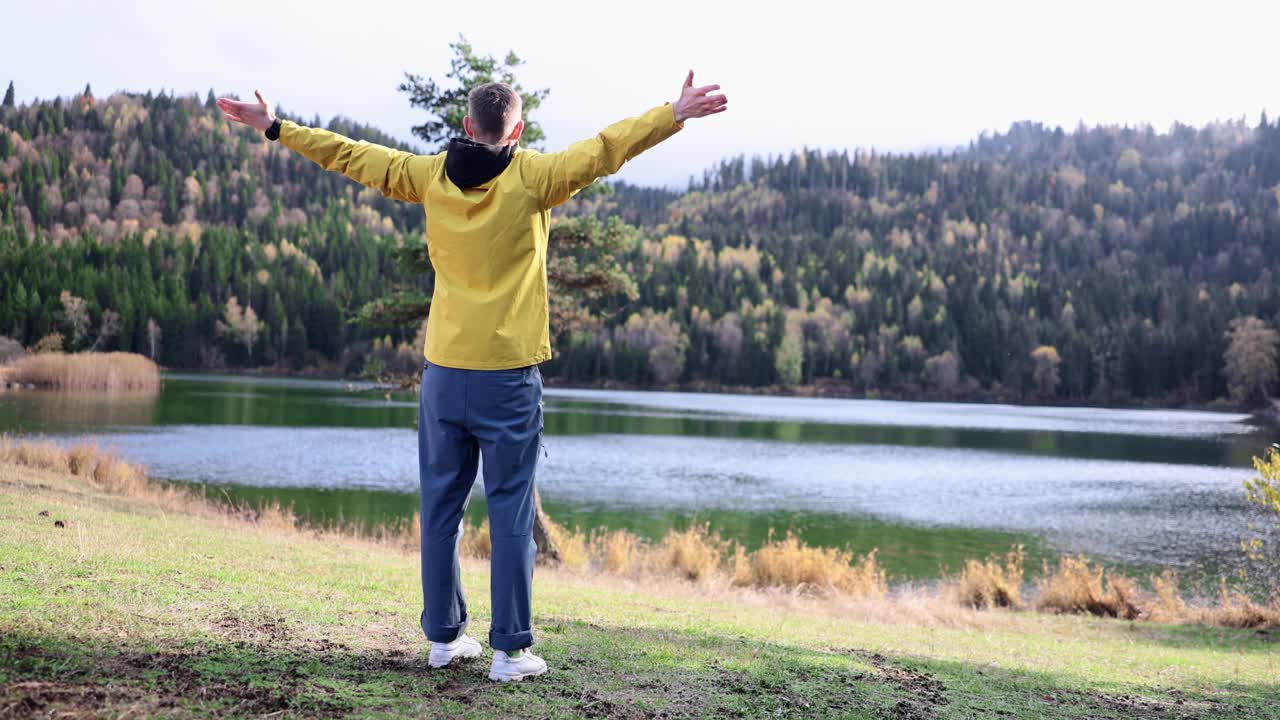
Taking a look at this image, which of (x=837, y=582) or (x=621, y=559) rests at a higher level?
(x=621, y=559)

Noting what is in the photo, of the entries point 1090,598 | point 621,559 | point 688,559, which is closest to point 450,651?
point 621,559

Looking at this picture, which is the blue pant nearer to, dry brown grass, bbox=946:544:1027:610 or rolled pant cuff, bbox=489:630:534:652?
rolled pant cuff, bbox=489:630:534:652

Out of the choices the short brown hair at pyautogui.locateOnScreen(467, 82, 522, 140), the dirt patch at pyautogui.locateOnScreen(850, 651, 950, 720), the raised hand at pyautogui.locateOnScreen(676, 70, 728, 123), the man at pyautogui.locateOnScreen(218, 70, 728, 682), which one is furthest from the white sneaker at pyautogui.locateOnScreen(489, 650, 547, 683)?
the raised hand at pyautogui.locateOnScreen(676, 70, 728, 123)

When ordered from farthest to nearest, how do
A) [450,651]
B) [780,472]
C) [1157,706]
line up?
1. [780,472]
2. [1157,706]
3. [450,651]

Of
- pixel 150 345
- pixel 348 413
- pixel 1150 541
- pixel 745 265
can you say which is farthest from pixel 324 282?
pixel 1150 541

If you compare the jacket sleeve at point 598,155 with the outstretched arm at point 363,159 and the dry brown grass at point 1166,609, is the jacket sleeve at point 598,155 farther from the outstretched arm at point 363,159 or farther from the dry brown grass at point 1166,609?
the dry brown grass at point 1166,609

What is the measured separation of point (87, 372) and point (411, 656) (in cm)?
6348

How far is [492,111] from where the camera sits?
4.02 m

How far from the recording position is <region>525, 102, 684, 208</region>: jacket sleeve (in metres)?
3.73

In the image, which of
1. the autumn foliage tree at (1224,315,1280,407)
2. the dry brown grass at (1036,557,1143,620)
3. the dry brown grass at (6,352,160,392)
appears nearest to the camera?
the dry brown grass at (1036,557,1143,620)

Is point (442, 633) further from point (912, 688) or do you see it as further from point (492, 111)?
point (912, 688)

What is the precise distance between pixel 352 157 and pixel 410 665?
229 cm

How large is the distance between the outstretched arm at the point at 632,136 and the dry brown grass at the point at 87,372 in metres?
61.4

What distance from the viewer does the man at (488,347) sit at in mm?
3982
